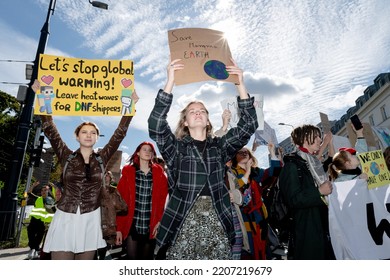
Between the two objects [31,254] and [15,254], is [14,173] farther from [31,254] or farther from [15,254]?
[31,254]

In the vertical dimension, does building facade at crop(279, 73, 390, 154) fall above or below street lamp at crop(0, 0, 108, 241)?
above

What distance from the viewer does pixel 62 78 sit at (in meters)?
3.89

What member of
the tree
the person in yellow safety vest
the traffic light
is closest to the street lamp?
the traffic light

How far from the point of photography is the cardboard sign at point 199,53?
311cm

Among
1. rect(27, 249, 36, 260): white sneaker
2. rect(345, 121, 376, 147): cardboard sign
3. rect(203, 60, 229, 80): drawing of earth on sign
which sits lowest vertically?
rect(27, 249, 36, 260): white sneaker

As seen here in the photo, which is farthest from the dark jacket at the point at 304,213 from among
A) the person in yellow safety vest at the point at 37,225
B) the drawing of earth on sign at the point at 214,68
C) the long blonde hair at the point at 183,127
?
the person in yellow safety vest at the point at 37,225

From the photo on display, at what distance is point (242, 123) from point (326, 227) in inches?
56.7

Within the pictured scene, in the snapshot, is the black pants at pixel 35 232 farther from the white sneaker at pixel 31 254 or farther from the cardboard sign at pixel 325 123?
the cardboard sign at pixel 325 123

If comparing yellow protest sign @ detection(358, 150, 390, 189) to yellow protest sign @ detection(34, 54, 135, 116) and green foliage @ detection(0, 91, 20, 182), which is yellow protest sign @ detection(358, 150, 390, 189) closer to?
yellow protest sign @ detection(34, 54, 135, 116)

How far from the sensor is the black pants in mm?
7746

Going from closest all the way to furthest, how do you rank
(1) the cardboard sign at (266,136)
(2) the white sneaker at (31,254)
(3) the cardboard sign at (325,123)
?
1. (3) the cardboard sign at (325,123)
2. (1) the cardboard sign at (266,136)
3. (2) the white sneaker at (31,254)

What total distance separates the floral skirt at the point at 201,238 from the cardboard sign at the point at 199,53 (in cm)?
144

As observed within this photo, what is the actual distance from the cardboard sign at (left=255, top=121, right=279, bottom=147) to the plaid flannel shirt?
2876 millimetres

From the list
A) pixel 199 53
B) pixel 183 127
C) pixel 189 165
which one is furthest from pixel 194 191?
pixel 199 53
